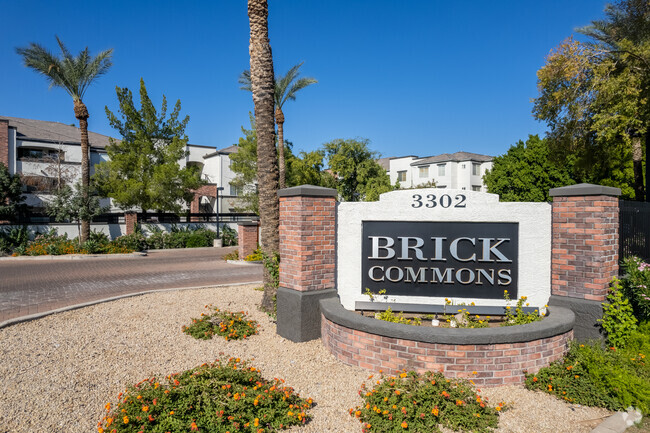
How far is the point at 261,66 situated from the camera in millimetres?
8367

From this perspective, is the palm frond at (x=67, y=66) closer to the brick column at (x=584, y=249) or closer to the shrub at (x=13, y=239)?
the shrub at (x=13, y=239)

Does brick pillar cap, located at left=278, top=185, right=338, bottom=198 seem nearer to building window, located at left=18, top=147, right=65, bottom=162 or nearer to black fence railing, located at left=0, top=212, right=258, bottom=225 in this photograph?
black fence railing, located at left=0, top=212, right=258, bottom=225

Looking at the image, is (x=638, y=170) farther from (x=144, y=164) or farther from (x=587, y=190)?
(x=144, y=164)

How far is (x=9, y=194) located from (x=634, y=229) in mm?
27280

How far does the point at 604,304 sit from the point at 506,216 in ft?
5.99

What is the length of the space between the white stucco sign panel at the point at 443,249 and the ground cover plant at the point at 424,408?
2220mm

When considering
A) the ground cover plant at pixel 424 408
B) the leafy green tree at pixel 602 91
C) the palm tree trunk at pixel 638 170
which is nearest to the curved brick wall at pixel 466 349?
the ground cover plant at pixel 424 408

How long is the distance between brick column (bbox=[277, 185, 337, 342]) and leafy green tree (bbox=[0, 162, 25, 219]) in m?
21.9

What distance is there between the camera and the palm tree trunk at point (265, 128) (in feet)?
27.1

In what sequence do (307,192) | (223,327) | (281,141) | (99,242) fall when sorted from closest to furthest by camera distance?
(307,192), (223,327), (99,242), (281,141)

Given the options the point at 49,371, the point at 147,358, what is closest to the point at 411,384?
the point at 147,358

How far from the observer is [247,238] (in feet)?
62.3

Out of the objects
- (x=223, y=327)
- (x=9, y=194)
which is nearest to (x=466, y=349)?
(x=223, y=327)

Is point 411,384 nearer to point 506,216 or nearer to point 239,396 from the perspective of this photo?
point 239,396
